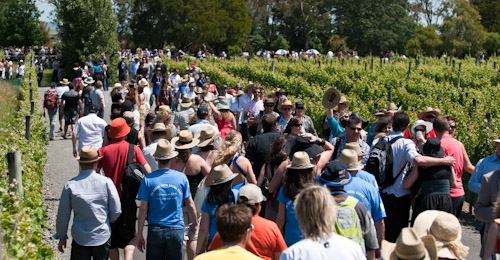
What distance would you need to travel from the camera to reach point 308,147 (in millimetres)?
7422

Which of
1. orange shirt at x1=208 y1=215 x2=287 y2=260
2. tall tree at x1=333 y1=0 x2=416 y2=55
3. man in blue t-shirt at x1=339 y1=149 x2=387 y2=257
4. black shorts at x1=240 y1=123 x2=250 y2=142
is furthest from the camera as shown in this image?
tall tree at x1=333 y1=0 x2=416 y2=55

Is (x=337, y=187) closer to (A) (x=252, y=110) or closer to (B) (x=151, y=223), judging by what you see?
(B) (x=151, y=223)

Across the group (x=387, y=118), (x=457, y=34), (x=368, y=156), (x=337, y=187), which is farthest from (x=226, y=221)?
(x=457, y=34)

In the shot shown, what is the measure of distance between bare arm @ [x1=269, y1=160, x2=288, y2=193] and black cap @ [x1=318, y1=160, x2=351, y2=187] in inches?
48.1

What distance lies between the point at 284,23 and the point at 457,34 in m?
25.1

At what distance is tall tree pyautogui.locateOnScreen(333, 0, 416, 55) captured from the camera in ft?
244

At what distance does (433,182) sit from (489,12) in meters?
71.8

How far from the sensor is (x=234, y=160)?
22.8 feet

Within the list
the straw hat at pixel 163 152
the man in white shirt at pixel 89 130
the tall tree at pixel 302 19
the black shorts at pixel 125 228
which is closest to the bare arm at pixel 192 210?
the straw hat at pixel 163 152

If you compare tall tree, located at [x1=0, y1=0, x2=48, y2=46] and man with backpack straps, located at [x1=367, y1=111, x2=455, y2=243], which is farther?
tall tree, located at [x1=0, y1=0, x2=48, y2=46]

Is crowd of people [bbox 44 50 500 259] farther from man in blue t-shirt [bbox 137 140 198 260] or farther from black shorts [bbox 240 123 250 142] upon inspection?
black shorts [bbox 240 123 250 142]

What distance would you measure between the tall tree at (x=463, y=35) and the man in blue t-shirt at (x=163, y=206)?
5653 centimetres

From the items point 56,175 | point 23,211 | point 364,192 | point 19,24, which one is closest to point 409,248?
point 364,192

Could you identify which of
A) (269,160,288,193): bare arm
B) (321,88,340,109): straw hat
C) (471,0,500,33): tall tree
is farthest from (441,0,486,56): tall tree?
(269,160,288,193): bare arm
